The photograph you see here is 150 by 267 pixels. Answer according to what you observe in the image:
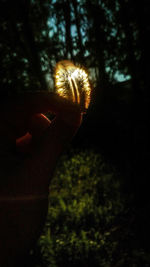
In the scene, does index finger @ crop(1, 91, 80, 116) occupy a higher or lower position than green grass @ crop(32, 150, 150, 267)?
higher

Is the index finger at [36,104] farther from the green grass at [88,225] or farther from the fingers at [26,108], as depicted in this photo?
the green grass at [88,225]

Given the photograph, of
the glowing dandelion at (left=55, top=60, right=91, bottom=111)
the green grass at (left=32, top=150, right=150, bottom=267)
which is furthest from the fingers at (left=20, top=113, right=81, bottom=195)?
the green grass at (left=32, top=150, right=150, bottom=267)

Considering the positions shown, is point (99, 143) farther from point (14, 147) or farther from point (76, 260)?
point (14, 147)

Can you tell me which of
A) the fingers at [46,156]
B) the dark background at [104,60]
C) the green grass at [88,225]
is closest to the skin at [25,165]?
the fingers at [46,156]

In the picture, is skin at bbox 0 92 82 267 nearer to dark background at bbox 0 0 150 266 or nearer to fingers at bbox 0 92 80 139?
fingers at bbox 0 92 80 139

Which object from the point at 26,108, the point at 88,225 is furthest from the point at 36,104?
the point at 88,225

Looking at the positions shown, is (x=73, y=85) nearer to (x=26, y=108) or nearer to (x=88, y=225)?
(x=26, y=108)
